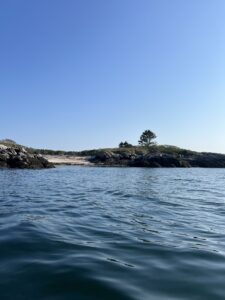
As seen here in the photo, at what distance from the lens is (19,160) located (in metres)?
57.6

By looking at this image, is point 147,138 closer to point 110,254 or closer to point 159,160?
point 159,160

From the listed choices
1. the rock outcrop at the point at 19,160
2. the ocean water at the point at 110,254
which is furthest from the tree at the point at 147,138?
the ocean water at the point at 110,254

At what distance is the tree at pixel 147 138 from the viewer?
133m

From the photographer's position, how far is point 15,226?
11.8 meters

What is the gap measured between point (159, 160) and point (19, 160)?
1608 inches

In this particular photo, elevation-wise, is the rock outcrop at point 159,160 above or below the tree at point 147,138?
below

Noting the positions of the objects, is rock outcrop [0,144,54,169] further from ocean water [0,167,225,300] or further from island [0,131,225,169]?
ocean water [0,167,225,300]

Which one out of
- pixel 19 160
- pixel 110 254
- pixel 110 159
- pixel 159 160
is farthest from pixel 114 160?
pixel 110 254

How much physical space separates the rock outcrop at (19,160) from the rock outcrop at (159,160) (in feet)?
89.5

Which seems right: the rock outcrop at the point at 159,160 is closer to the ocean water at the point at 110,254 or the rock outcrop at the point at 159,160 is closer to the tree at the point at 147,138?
the tree at the point at 147,138

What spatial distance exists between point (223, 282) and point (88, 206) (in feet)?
36.5

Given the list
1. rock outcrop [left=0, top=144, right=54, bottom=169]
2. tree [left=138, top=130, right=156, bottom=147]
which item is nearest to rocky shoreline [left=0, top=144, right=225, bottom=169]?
rock outcrop [left=0, top=144, right=54, bottom=169]

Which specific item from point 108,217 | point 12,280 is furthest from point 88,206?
point 12,280

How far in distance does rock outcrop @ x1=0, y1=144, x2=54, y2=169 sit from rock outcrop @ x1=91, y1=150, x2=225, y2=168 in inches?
1074
